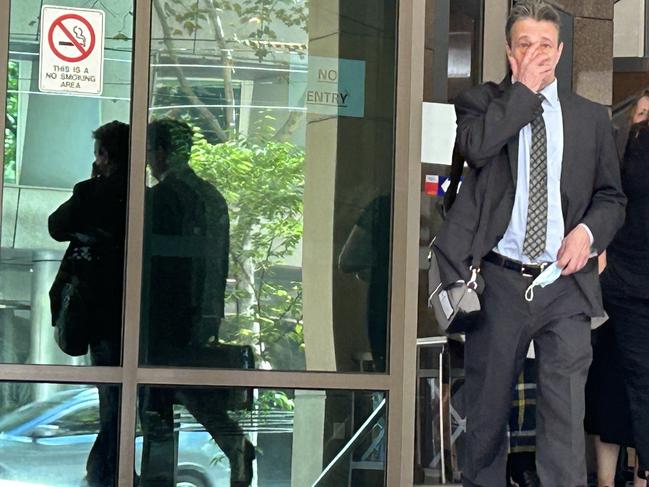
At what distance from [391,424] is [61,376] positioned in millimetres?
1395

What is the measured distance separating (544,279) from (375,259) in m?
0.97

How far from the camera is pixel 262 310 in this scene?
18.5ft

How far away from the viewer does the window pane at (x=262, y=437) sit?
5.52m

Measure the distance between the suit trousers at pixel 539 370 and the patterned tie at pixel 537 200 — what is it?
0.40ft

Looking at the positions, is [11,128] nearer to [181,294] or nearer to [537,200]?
[181,294]

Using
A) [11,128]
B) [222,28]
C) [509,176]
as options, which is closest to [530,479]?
[509,176]

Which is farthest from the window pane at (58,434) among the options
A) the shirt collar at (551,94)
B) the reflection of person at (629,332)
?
the reflection of person at (629,332)

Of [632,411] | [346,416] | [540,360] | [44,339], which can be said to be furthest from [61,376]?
[632,411]

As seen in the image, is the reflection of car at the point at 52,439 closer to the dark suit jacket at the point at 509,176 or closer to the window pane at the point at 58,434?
the window pane at the point at 58,434

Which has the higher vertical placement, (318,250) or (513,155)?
(513,155)

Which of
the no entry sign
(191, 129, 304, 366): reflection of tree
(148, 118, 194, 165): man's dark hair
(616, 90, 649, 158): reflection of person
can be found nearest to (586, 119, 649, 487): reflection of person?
(616, 90, 649, 158): reflection of person

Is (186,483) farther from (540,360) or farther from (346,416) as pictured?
(540,360)

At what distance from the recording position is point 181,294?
5531mm

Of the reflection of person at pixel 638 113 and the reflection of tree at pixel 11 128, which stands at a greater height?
the reflection of person at pixel 638 113
